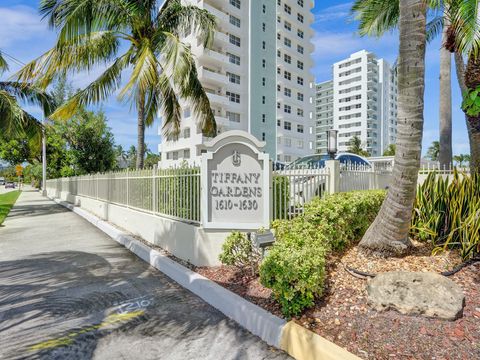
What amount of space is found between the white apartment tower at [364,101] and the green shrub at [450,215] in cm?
8622

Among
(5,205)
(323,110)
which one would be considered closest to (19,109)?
(5,205)

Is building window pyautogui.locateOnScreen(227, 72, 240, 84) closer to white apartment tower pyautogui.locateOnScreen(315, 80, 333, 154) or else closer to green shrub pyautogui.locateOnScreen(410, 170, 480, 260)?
green shrub pyautogui.locateOnScreen(410, 170, 480, 260)

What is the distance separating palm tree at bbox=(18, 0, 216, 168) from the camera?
988 centimetres

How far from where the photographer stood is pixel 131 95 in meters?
10.1

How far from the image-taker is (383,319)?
377 centimetres

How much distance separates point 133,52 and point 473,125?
34.9 ft

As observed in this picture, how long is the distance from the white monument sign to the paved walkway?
1.59 metres

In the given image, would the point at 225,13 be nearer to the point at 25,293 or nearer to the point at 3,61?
the point at 3,61

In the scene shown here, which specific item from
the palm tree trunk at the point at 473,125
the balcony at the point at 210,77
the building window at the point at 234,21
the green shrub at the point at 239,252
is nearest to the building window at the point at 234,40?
the building window at the point at 234,21

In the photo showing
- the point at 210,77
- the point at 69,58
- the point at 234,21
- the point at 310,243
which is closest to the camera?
the point at 310,243

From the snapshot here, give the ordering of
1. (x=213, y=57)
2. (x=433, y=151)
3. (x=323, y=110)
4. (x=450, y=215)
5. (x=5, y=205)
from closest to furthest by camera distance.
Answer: (x=450, y=215)
(x=5, y=205)
(x=213, y=57)
(x=433, y=151)
(x=323, y=110)

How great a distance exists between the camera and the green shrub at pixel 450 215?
5.05 m

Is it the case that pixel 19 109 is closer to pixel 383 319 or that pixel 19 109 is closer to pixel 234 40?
pixel 383 319

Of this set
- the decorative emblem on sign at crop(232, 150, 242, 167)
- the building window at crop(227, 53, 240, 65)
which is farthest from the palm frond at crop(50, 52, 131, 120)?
the building window at crop(227, 53, 240, 65)
